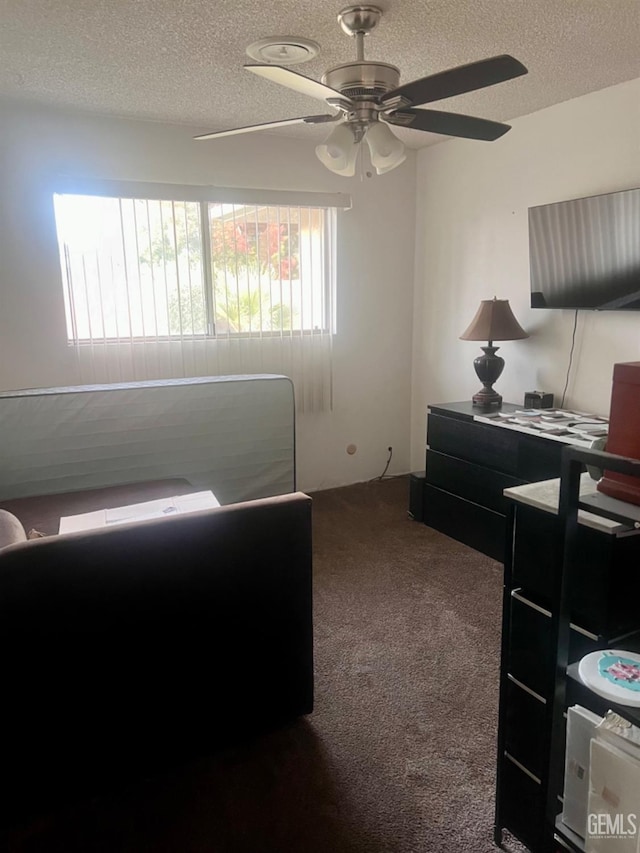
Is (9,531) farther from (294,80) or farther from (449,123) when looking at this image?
(449,123)

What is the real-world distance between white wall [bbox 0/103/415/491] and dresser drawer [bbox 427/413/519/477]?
0.97 m

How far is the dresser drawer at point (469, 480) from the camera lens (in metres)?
3.06

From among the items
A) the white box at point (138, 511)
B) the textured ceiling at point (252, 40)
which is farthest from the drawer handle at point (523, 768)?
the textured ceiling at point (252, 40)

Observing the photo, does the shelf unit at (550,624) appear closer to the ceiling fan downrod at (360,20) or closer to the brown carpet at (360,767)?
the brown carpet at (360,767)

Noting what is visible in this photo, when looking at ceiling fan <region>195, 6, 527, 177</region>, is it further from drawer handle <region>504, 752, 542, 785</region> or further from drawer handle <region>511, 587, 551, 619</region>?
drawer handle <region>504, 752, 542, 785</region>

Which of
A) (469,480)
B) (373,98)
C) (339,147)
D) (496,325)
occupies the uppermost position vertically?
(373,98)

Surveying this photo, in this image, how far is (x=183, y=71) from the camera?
2.57m

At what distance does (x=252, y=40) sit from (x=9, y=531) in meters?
2.03

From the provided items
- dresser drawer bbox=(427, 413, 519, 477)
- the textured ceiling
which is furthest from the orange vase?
dresser drawer bbox=(427, 413, 519, 477)

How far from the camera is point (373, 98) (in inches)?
76.0

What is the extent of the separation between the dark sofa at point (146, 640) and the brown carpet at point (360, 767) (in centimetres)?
9

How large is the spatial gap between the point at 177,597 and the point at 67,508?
1.12m

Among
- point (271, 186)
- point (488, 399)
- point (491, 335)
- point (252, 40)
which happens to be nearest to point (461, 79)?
point (252, 40)

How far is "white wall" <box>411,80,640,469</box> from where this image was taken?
2883 mm
